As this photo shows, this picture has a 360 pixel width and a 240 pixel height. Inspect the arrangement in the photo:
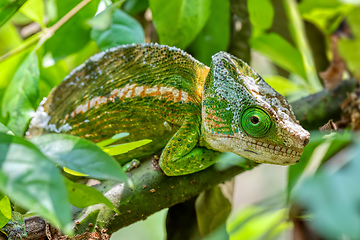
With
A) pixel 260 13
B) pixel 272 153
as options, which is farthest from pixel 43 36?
pixel 272 153

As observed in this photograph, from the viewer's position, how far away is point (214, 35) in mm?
1527

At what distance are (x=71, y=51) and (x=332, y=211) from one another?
128 centimetres

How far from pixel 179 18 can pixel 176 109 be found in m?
0.33

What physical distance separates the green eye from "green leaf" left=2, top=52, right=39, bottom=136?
0.70m

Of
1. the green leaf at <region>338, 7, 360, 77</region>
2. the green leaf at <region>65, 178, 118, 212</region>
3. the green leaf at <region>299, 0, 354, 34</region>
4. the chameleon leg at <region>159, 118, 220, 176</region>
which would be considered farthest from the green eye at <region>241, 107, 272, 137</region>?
the green leaf at <region>299, 0, 354, 34</region>

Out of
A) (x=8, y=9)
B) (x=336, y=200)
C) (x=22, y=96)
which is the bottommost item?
(x=22, y=96)

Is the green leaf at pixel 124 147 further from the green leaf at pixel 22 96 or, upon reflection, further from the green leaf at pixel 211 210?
the green leaf at pixel 211 210

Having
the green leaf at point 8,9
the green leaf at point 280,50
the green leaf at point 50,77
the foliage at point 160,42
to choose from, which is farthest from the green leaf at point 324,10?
the green leaf at point 8,9

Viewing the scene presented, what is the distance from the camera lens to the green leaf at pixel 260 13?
1.44 metres

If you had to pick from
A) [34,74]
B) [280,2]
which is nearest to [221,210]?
[34,74]

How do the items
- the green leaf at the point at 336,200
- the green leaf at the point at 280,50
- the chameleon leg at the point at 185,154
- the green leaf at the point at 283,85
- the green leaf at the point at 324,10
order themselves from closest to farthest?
the green leaf at the point at 336,200, the chameleon leg at the point at 185,154, the green leaf at the point at 280,50, the green leaf at the point at 283,85, the green leaf at the point at 324,10

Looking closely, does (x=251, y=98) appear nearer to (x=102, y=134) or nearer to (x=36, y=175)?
(x=102, y=134)

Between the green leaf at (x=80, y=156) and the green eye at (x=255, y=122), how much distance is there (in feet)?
1.85

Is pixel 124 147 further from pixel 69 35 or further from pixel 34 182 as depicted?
pixel 69 35
